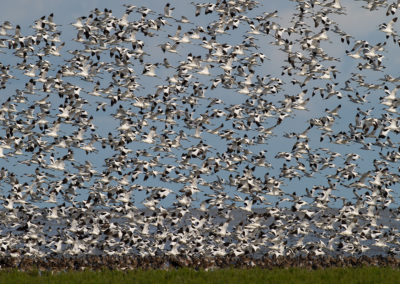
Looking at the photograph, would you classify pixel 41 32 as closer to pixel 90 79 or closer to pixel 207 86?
pixel 90 79

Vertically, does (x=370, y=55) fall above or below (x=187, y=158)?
above

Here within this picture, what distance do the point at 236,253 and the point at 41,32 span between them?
1893cm

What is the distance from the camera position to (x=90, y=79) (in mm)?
53469

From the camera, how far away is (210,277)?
105 feet

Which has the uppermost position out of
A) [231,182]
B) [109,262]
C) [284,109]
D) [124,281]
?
[284,109]

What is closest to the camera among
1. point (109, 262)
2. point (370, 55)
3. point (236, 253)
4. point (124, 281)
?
point (124, 281)

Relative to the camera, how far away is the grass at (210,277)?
103 feet

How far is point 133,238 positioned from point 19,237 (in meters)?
7.37

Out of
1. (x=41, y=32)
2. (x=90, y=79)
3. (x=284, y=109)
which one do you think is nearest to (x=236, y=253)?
(x=284, y=109)

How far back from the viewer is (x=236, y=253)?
47844 mm

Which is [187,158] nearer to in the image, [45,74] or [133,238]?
[133,238]

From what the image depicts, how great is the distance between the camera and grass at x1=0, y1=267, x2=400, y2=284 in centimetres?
3133

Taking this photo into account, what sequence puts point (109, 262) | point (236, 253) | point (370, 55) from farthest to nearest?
point (370, 55)
point (236, 253)
point (109, 262)

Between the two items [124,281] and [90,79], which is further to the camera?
[90,79]
